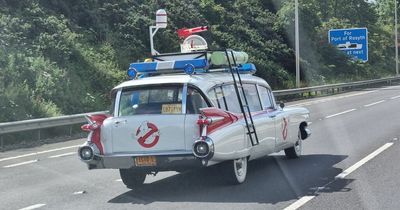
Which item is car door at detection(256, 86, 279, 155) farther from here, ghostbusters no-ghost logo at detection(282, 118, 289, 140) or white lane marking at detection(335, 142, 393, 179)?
white lane marking at detection(335, 142, 393, 179)

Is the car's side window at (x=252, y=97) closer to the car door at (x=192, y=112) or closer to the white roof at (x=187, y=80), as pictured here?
the white roof at (x=187, y=80)

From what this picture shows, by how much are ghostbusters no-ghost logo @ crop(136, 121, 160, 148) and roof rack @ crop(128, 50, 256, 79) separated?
1049 mm

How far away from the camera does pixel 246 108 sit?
919 centimetres

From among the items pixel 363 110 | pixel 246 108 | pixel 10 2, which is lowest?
pixel 363 110

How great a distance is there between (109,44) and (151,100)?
18.9 metres


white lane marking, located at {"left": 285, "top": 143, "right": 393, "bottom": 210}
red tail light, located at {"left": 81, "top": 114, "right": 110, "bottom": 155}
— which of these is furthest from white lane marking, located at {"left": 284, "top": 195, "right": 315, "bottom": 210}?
red tail light, located at {"left": 81, "top": 114, "right": 110, "bottom": 155}

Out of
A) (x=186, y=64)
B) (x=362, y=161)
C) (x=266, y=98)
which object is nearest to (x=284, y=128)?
(x=266, y=98)

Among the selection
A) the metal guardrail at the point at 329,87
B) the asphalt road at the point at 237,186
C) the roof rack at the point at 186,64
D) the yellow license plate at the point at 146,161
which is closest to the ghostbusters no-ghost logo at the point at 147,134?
the yellow license plate at the point at 146,161

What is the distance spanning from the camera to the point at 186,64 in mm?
8750

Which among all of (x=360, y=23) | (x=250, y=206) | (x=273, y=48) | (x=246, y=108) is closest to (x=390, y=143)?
(x=246, y=108)

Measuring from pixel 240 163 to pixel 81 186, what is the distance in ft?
7.97

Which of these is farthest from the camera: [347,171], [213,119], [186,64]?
[347,171]

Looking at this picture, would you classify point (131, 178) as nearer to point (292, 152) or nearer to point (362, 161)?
point (292, 152)

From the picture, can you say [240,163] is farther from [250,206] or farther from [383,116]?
[383,116]
